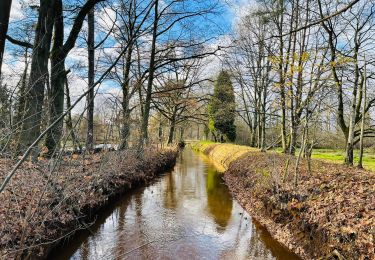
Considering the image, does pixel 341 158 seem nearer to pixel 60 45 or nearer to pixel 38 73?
pixel 60 45

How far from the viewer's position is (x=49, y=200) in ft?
16.8

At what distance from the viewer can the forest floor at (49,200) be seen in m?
4.21

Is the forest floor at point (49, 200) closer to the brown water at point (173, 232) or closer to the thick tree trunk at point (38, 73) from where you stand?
the brown water at point (173, 232)

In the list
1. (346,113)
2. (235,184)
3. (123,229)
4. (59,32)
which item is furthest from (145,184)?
(346,113)

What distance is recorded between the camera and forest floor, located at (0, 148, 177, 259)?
4.21 m

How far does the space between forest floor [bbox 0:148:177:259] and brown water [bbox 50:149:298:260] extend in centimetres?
45

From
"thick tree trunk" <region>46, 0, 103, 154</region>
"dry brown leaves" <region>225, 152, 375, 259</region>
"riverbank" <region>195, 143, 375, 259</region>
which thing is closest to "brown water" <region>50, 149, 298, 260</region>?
"riverbank" <region>195, 143, 375, 259</region>

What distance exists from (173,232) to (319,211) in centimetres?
315

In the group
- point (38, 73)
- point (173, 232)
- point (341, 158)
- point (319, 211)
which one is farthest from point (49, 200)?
point (341, 158)

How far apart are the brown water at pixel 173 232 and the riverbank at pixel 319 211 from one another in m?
0.38

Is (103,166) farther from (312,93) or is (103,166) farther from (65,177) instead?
(312,93)

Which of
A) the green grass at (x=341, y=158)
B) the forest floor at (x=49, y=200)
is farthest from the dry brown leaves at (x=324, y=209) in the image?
the forest floor at (x=49, y=200)

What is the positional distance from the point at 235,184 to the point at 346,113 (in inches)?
205

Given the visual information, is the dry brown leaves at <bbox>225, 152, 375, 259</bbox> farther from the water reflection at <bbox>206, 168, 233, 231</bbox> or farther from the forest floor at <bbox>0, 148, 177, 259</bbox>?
the forest floor at <bbox>0, 148, 177, 259</bbox>
